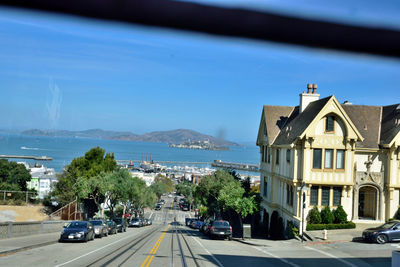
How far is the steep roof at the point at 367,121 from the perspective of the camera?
31.5 meters

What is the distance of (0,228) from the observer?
2261 centimetres

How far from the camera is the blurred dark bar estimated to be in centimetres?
187

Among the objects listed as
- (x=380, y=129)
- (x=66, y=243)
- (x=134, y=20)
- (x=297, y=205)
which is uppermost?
(x=380, y=129)

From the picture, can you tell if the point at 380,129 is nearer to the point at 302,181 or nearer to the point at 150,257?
the point at 302,181

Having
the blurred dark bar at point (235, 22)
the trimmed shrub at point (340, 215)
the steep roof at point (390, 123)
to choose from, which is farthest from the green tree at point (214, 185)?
the blurred dark bar at point (235, 22)

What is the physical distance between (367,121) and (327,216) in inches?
361

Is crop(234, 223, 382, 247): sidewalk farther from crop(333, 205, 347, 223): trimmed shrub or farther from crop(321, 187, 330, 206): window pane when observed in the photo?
crop(321, 187, 330, 206): window pane

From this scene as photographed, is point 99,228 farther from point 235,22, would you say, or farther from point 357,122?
point 235,22

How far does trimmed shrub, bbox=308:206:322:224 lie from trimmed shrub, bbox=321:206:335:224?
34 centimetres

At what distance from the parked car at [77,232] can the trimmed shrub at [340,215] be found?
52.1 ft

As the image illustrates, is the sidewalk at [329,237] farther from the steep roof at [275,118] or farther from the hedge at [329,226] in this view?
the steep roof at [275,118]

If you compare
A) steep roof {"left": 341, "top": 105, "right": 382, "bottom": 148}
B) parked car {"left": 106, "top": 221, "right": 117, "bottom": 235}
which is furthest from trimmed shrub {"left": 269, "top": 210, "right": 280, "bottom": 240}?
parked car {"left": 106, "top": 221, "right": 117, "bottom": 235}

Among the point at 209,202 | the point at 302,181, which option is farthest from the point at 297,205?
the point at 209,202

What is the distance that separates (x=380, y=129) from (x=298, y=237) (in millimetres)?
10789
